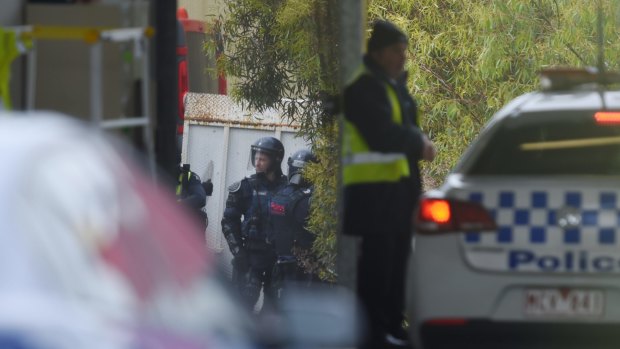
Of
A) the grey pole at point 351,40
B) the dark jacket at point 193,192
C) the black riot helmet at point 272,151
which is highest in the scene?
the grey pole at point 351,40

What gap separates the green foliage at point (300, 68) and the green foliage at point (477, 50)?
125 cm

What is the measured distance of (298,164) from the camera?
71.8 feet

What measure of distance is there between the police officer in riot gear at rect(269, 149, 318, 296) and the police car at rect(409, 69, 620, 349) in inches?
486

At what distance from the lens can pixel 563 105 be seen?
25.6 ft

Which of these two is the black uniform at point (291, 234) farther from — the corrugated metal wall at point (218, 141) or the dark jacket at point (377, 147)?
the dark jacket at point (377, 147)

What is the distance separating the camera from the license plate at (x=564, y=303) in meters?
7.25

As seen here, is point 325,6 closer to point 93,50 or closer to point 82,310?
point 93,50


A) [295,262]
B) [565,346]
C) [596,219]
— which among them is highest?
[596,219]

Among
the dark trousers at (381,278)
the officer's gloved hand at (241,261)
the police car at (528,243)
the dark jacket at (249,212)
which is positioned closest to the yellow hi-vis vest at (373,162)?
the dark trousers at (381,278)

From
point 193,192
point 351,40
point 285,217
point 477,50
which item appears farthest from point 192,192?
point 351,40

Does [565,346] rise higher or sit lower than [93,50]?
lower

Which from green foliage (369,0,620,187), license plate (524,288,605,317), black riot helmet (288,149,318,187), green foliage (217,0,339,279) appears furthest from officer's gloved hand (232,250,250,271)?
license plate (524,288,605,317)

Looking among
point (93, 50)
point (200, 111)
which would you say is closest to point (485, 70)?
point (200, 111)

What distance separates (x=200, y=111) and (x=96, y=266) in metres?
24.6
